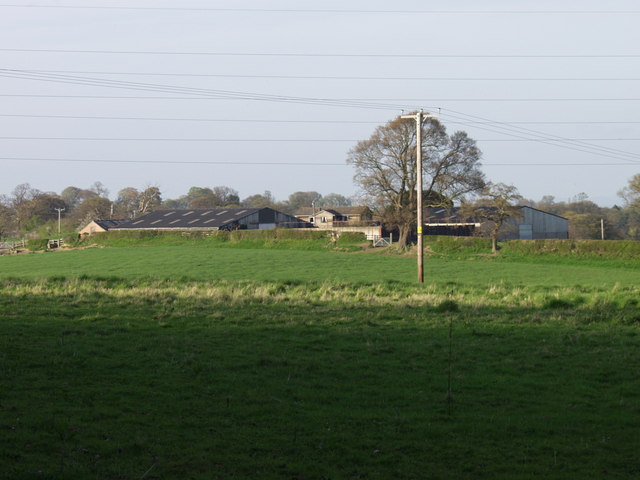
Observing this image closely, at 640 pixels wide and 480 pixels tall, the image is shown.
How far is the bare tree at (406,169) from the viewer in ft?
218

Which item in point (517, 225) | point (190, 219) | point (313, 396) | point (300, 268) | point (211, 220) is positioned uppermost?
point (190, 219)

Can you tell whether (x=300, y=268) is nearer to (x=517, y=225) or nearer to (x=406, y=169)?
(x=406, y=169)

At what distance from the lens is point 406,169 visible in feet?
218

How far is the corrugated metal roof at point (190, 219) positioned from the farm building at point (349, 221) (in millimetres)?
13264

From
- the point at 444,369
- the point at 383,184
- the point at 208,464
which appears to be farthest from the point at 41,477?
the point at 383,184

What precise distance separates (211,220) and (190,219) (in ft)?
13.4

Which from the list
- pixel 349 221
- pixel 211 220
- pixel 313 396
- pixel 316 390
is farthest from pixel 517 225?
pixel 313 396

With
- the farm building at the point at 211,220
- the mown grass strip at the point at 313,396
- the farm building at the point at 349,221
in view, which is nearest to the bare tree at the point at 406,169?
the farm building at the point at 349,221

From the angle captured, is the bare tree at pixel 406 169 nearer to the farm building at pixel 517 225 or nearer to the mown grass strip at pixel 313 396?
the farm building at pixel 517 225

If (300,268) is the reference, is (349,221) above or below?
above

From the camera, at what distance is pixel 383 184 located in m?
66.9

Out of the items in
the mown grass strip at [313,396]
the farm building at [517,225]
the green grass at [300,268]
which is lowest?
the mown grass strip at [313,396]

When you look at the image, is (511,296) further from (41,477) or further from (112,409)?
(41,477)

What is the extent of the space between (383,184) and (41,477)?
61.4 m
